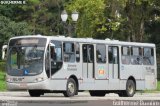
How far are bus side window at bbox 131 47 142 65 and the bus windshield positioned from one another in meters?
7.65

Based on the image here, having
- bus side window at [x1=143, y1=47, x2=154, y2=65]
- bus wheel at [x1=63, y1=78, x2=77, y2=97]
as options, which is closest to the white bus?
bus wheel at [x1=63, y1=78, x2=77, y2=97]

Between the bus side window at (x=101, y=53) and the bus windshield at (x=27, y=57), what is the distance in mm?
4263

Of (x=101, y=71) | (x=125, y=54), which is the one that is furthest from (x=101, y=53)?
(x=125, y=54)

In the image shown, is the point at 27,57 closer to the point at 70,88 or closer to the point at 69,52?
the point at 69,52

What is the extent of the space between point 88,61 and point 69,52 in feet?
5.47

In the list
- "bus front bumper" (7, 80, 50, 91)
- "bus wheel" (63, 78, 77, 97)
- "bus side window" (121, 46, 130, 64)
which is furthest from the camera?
"bus side window" (121, 46, 130, 64)

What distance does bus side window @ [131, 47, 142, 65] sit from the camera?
3641cm

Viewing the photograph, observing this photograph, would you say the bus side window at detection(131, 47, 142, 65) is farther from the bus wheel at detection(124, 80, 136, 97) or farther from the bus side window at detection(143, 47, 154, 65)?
the bus wheel at detection(124, 80, 136, 97)

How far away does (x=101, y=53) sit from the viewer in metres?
34.0

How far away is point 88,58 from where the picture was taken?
32.9m

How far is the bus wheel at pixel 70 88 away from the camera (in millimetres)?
31128

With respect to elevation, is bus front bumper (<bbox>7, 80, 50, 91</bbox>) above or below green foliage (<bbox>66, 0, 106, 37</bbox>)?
below

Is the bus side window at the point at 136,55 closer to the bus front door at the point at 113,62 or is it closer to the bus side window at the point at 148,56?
the bus side window at the point at 148,56

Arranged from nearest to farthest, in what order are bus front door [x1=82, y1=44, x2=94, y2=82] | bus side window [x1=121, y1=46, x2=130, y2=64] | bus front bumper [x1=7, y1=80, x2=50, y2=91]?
bus front bumper [x1=7, y1=80, x2=50, y2=91]
bus front door [x1=82, y1=44, x2=94, y2=82]
bus side window [x1=121, y1=46, x2=130, y2=64]
